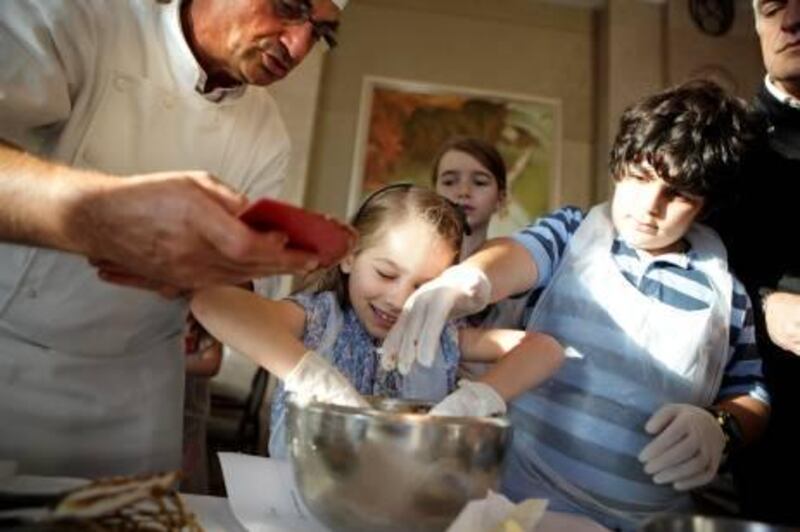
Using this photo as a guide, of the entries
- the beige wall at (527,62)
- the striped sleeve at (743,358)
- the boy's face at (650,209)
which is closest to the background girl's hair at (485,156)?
the boy's face at (650,209)

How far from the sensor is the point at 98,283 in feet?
3.45

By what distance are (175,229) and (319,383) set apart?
1.15 feet

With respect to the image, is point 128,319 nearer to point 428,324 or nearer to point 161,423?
point 161,423

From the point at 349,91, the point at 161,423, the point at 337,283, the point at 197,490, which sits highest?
the point at 349,91

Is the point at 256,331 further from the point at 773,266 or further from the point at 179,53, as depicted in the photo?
the point at 773,266

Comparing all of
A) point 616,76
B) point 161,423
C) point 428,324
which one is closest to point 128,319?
point 161,423

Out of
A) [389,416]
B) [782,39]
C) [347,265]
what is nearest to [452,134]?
[782,39]

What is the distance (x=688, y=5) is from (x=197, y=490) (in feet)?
13.4

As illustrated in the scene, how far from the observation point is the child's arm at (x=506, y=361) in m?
0.88

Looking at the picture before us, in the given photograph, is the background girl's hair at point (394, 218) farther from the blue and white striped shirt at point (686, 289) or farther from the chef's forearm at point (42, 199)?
the chef's forearm at point (42, 199)

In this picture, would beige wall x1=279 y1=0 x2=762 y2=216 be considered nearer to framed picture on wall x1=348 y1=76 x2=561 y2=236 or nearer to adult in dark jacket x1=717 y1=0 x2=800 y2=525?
framed picture on wall x1=348 y1=76 x2=561 y2=236

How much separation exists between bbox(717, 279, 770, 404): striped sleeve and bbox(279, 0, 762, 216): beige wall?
2874 millimetres

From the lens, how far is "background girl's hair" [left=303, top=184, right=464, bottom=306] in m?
1.26

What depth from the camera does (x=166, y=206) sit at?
59cm
